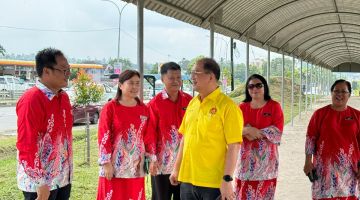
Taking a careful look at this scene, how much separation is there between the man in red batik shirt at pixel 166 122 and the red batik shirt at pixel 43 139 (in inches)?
42.7

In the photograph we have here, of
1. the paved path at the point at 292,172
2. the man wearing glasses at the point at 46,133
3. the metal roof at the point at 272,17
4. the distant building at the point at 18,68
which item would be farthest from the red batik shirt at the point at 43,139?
the distant building at the point at 18,68

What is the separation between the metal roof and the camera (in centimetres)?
523

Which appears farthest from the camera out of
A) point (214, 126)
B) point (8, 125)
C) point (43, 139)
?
point (8, 125)

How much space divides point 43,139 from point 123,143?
2.98 ft

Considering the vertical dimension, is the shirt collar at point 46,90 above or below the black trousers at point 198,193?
above

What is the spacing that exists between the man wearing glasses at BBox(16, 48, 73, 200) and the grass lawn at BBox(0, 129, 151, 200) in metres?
2.99

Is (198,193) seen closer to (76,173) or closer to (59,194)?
(59,194)

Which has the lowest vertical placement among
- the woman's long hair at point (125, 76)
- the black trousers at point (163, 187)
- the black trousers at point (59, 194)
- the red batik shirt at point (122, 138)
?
the black trousers at point (163, 187)

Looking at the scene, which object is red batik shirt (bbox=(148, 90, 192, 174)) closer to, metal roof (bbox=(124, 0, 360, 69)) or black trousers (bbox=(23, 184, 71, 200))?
metal roof (bbox=(124, 0, 360, 69))

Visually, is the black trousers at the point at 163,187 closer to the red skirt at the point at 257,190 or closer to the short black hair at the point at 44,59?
the red skirt at the point at 257,190

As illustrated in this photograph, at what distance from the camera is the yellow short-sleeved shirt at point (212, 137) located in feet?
9.70

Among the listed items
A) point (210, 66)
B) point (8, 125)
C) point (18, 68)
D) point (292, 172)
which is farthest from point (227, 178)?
point (18, 68)

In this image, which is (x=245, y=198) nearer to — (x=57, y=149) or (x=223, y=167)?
(x=223, y=167)

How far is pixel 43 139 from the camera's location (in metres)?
2.82
